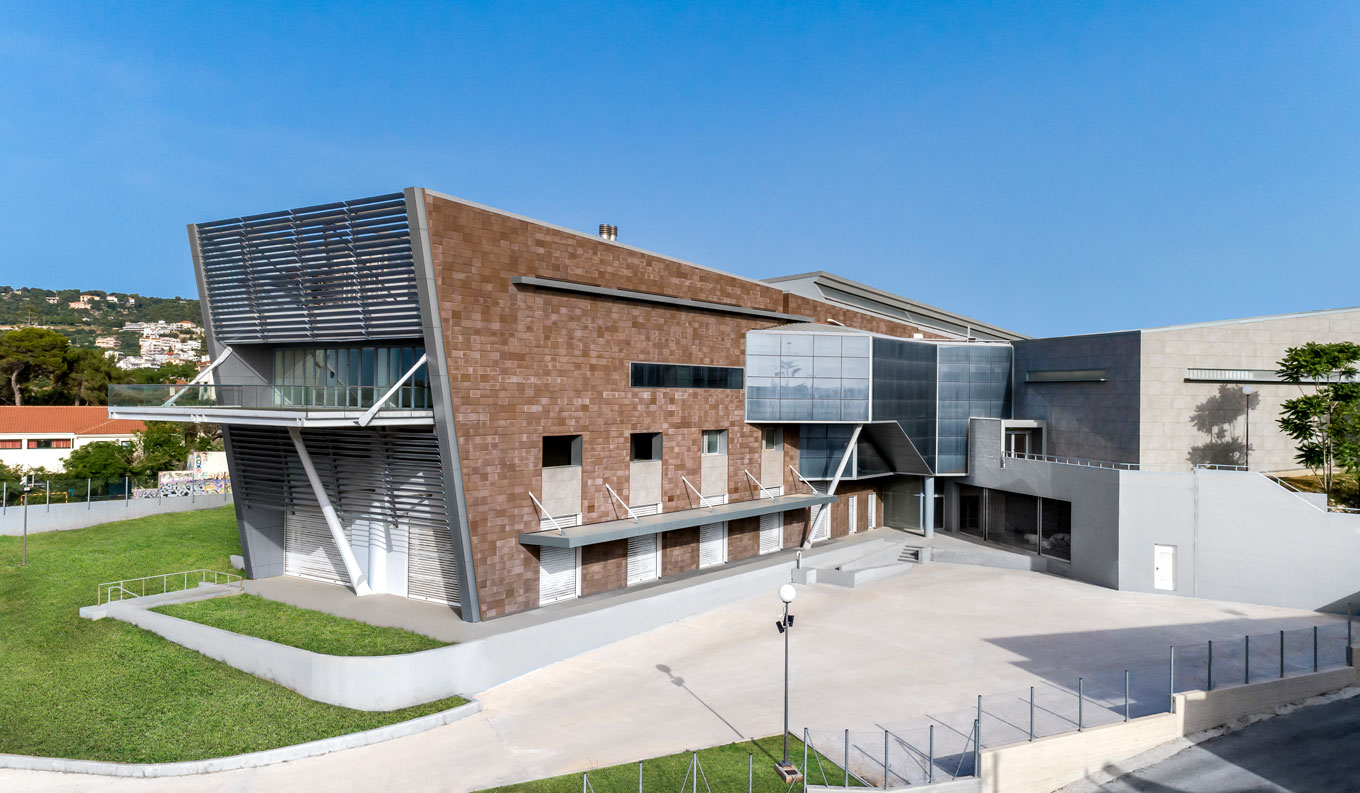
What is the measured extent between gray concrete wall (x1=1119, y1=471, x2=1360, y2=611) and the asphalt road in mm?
9378

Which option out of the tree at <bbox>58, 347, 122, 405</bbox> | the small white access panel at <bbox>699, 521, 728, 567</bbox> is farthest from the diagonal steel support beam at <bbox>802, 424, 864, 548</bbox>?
the tree at <bbox>58, 347, 122, 405</bbox>

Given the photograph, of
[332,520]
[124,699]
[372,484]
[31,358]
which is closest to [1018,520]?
[372,484]

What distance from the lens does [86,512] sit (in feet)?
139

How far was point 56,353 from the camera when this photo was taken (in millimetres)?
76250

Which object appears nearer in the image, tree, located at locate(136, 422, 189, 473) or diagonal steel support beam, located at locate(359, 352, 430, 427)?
diagonal steel support beam, located at locate(359, 352, 430, 427)

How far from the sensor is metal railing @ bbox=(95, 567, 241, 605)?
27.6m

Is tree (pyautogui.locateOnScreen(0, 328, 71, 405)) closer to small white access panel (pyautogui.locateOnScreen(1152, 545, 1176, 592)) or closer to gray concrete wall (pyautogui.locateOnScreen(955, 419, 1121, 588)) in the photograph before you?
gray concrete wall (pyautogui.locateOnScreen(955, 419, 1121, 588))

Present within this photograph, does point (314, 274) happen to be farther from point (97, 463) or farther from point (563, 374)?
point (97, 463)

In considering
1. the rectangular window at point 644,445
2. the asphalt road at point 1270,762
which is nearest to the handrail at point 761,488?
the rectangular window at point 644,445

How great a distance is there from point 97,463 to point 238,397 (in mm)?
38012

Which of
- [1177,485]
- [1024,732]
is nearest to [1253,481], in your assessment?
[1177,485]

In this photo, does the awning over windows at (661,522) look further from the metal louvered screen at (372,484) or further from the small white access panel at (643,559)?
the metal louvered screen at (372,484)

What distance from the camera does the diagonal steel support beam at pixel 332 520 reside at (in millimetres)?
24297

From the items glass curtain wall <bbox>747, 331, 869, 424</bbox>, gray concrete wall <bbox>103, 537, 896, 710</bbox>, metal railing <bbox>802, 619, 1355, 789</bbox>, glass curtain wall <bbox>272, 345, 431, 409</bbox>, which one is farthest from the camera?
glass curtain wall <bbox>747, 331, 869, 424</bbox>
